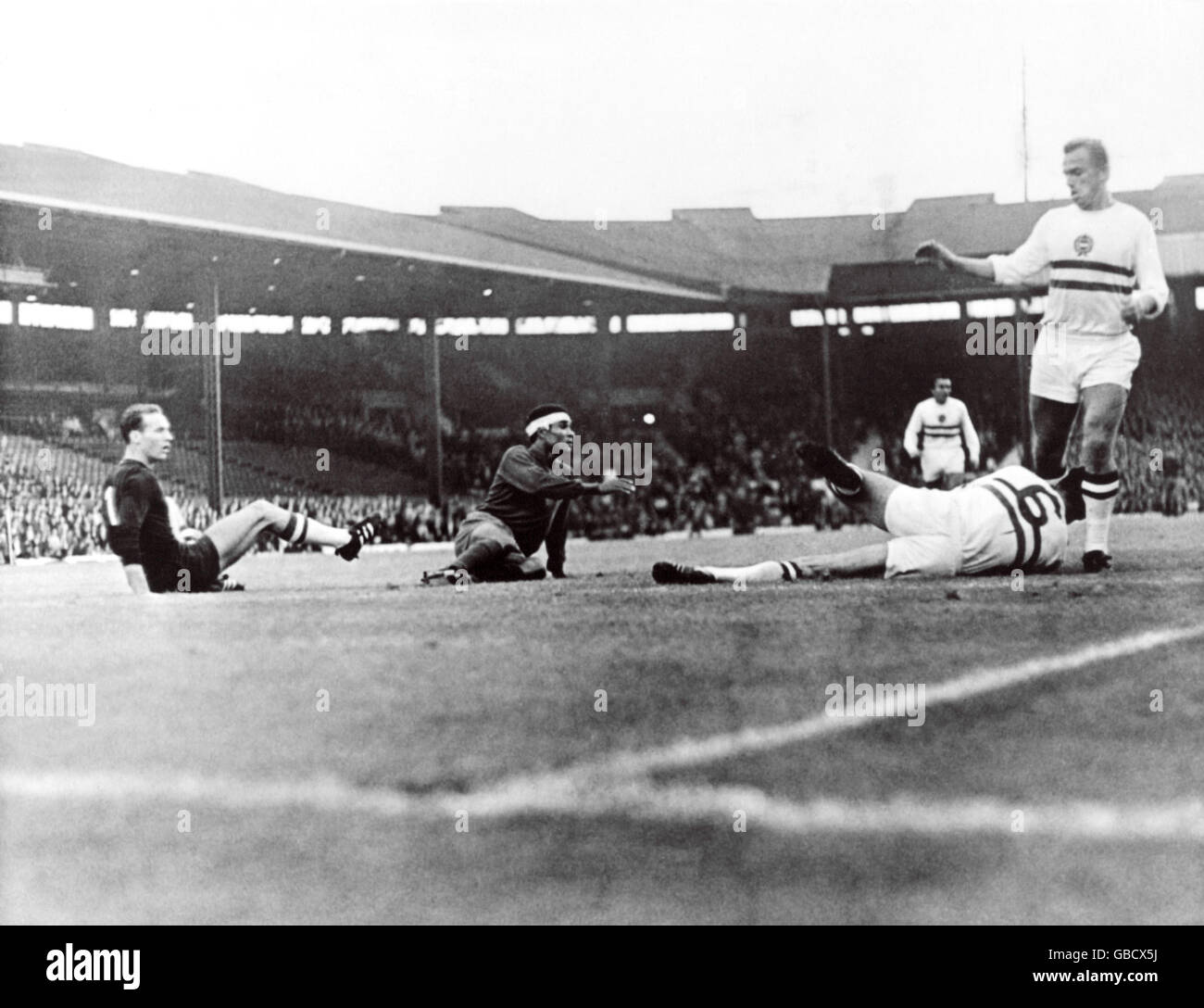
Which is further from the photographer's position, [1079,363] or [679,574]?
[1079,363]

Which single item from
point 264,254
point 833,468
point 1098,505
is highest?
point 264,254

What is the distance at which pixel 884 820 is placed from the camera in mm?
2021

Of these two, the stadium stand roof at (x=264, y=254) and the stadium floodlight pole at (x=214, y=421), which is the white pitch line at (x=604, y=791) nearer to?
the stadium floodlight pole at (x=214, y=421)

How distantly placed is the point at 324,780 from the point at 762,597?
148 centimetres

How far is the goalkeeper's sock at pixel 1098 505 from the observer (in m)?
3.82

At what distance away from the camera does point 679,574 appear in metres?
3.64

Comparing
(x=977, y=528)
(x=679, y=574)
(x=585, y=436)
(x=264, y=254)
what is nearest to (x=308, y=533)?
(x=585, y=436)

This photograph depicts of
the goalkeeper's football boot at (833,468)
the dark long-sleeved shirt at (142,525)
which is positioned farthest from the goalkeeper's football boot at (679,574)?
the dark long-sleeved shirt at (142,525)

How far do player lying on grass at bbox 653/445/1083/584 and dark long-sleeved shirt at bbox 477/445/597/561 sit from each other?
1.92ft

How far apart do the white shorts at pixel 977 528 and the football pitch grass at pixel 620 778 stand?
2.26 ft

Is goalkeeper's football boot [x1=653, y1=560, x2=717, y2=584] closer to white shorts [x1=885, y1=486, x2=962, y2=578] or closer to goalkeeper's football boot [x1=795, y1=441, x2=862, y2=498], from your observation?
goalkeeper's football boot [x1=795, y1=441, x2=862, y2=498]

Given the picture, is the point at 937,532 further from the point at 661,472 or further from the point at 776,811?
the point at 661,472

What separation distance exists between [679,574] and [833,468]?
2.01ft

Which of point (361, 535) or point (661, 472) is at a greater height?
point (661, 472)
